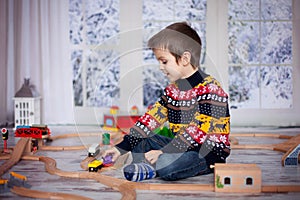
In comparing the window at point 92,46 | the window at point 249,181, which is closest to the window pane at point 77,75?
the window at point 92,46

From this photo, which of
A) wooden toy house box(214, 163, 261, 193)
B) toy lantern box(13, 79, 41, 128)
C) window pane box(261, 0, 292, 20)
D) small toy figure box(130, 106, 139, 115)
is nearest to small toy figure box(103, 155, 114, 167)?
wooden toy house box(214, 163, 261, 193)

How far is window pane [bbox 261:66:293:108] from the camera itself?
266 cm

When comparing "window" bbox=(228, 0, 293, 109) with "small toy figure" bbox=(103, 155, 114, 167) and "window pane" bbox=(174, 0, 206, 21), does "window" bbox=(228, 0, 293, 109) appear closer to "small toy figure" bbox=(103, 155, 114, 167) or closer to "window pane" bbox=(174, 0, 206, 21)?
"window pane" bbox=(174, 0, 206, 21)

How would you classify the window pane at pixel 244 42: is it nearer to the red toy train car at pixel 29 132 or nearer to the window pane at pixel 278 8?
Answer: the window pane at pixel 278 8

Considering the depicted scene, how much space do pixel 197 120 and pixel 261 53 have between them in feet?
4.59

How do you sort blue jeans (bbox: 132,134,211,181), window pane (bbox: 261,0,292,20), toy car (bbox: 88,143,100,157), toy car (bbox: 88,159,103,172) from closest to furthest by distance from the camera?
blue jeans (bbox: 132,134,211,181)
toy car (bbox: 88,159,103,172)
toy car (bbox: 88,143,100,157)
window pane (bbox: 261,0,292,20)

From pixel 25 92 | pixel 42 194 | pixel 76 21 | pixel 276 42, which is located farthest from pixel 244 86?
pixel 42 194

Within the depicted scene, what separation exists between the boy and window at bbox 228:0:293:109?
123cm

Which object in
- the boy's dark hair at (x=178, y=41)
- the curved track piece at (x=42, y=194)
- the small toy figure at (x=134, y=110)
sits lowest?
the curved track piece at (x=42, y=194)

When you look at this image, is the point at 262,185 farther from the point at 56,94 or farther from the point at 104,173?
the point at 56,94

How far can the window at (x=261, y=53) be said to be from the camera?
2.63 m

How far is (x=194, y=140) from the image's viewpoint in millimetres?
1385

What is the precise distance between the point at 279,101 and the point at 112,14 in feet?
3.51

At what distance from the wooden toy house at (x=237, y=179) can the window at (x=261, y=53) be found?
1477 millimetres
